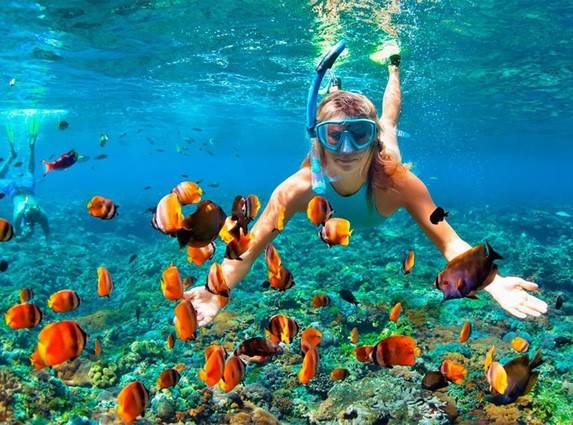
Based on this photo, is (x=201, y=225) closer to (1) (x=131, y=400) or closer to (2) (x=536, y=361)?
(1) (x=131, y=400)

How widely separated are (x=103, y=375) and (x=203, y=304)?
16.9 ft

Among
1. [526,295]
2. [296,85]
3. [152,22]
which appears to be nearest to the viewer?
[526,295]

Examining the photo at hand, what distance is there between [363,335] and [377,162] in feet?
18.6

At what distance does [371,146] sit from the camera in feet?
16.1

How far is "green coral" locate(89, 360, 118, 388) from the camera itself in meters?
7.60

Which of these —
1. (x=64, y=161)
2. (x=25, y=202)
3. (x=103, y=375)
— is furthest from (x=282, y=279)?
(x=25, y=202)

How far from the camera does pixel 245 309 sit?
34.9 feet

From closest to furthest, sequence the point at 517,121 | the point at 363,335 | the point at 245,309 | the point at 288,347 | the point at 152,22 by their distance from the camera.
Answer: the point at 288,347 < the point at 363,335 < the point at 245,309 < the point at 152,22 < the point at 517,121

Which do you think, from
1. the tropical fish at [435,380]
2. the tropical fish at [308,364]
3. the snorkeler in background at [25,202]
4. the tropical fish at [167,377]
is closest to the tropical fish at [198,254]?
the tropical fish at [308,364]

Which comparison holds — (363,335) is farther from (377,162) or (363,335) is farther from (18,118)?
(18,118)

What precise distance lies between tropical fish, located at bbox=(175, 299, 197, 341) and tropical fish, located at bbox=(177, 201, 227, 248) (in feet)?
4.00

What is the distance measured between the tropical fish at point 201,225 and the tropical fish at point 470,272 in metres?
1.47

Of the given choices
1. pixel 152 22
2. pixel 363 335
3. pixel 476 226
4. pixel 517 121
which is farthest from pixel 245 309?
pixel 517 121

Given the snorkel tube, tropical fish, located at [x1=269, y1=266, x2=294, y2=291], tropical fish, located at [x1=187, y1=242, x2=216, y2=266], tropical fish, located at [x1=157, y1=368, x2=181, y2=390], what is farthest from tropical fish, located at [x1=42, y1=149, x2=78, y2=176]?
tropical fish, located at [x1=269, y1=266, x2=294, y2=291]
